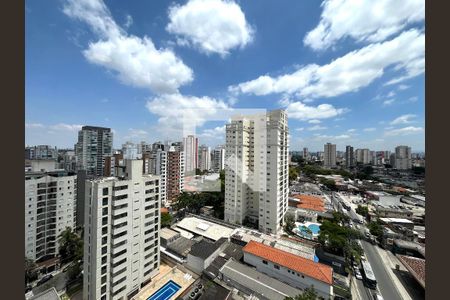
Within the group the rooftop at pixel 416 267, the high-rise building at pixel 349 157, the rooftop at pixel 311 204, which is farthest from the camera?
the high-rise building at pixel 349 157

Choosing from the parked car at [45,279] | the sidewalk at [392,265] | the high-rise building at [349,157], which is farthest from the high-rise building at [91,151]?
the high-rise building at [349,157]

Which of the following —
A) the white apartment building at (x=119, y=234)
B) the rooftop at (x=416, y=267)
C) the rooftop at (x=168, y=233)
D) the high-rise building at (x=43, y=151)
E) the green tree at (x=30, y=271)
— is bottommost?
the green tree at (x=30, y=271)

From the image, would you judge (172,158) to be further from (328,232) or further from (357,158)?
(357,158)

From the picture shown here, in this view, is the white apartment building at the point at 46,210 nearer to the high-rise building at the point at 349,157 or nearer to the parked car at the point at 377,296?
the parked car at the point at 377,296

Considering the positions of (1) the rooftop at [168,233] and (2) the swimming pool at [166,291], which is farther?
(1) the rooftop at [168,233]

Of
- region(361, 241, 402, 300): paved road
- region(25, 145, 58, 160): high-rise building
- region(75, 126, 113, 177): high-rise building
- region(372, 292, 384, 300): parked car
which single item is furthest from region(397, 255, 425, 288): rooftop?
region(25, 145, 58, 160): high-rise building

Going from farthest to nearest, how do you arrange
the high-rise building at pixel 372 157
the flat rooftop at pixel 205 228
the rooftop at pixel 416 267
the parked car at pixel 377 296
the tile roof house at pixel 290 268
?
1. the high-rise building at pixel 372 157
2. the flat rooftop at pixel 205 228
3. the rooftop at pixel 416 267
4. the parked car at pixel 377 296
5. the tile roof house at pixel 290 268

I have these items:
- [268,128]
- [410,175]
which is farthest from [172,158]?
[410,175]
